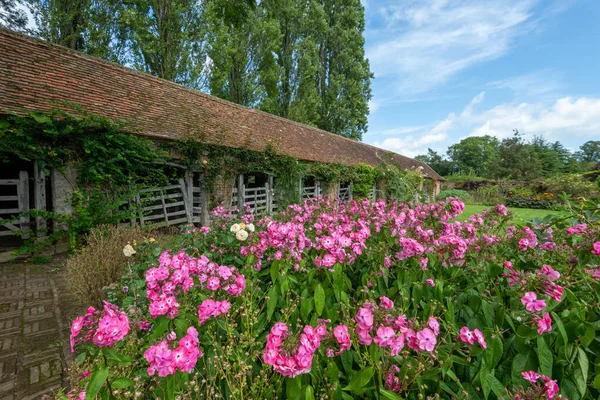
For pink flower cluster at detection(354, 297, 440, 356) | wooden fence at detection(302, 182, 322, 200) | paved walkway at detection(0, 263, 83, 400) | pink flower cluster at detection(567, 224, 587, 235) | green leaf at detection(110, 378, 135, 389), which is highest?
wooden fence at detection(302, 182, 322, 200)

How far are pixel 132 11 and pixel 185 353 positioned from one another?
1632 cm

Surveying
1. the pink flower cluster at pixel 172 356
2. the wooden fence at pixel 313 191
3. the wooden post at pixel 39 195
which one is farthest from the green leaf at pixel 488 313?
the wooden fence at pixel 313 191

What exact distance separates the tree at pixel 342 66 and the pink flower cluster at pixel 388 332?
20.8 meters

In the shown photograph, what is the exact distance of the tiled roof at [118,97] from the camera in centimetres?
587

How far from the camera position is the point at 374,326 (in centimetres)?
104

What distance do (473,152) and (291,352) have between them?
75876mm

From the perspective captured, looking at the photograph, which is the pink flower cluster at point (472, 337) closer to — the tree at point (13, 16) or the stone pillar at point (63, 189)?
the stone pillar at point (63, 189)

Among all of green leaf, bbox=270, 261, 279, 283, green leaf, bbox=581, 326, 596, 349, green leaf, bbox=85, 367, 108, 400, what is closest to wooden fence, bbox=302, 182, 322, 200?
Answer: green leaf, bbox=270, 261, 279, 283

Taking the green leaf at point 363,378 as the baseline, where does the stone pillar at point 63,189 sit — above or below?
above

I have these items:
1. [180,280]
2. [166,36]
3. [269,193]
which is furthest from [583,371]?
[166,36]

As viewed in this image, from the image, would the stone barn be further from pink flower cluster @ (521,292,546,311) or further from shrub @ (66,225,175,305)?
pink flower cluster @ (521,292,546,311)

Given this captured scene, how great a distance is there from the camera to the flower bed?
3.33 ft

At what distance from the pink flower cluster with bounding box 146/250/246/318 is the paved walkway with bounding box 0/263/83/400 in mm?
1068

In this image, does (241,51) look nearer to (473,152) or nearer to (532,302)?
(532,302)
